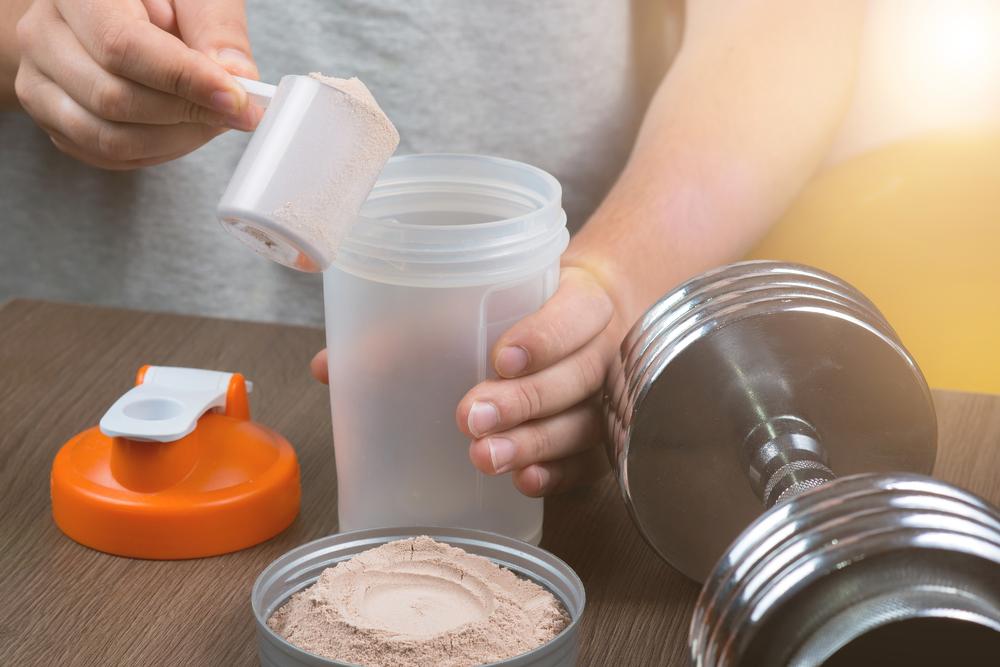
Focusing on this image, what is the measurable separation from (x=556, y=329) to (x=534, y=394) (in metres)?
0.04

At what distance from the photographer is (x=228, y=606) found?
0.59 meters

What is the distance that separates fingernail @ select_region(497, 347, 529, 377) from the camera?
0.60 meters

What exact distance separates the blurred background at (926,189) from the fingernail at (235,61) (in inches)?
29.1

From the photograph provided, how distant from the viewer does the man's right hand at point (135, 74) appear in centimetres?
62

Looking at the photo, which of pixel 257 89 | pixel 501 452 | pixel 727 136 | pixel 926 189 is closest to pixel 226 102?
pixel 257 89

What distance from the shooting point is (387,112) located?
114 cm

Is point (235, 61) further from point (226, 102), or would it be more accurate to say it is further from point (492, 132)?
point (492, 132)

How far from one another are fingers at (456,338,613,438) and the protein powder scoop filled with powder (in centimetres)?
12

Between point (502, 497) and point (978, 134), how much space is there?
95 cm

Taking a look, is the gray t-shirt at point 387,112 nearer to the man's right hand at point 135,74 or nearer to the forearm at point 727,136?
the forearm at point 727,136

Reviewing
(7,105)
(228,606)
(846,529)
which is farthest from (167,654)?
(7,105)

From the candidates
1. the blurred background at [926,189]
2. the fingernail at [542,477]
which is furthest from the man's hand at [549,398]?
the blurred background at [926,189]

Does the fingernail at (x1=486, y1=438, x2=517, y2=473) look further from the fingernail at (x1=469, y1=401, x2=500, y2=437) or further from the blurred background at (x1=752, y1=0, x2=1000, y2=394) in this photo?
the blurred background at (x1=752, y1=0, x2=1000, y2=394)

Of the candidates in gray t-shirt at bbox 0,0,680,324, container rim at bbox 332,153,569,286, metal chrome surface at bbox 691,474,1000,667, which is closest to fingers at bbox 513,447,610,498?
container rim at bbox 332,153,569,286
